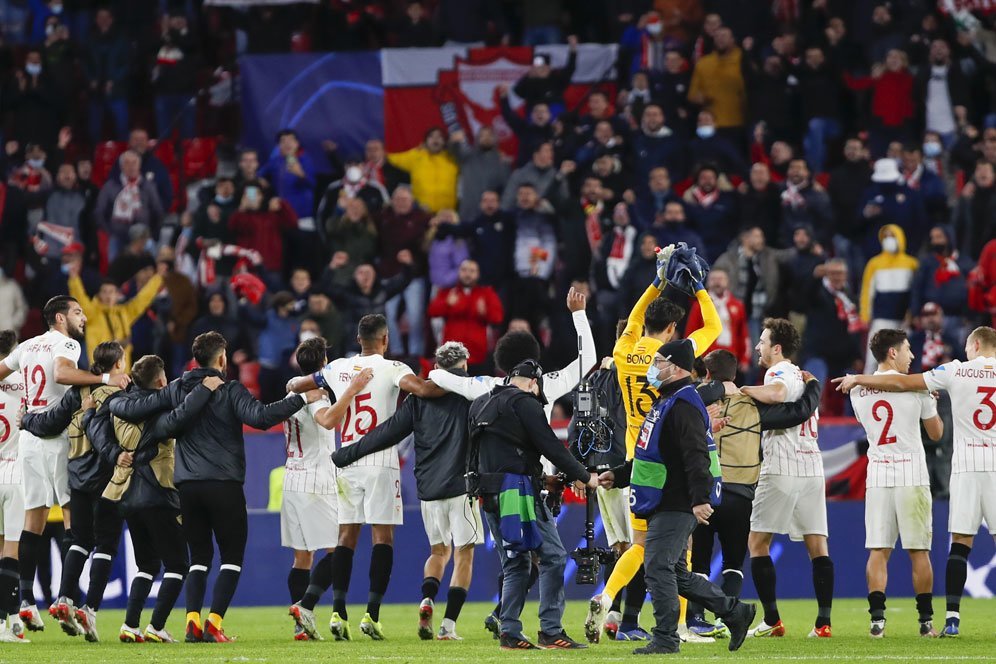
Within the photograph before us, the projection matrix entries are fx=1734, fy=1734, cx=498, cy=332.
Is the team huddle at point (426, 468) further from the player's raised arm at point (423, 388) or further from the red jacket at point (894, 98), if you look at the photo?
the red jacket at point (894, 98)

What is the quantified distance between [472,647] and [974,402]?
4316mm

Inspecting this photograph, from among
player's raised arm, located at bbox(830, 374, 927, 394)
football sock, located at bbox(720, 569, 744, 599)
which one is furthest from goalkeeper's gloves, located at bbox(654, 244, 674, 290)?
football sock, located at bbox(720, 569, 744, 599)

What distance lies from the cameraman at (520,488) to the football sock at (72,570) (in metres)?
3.90

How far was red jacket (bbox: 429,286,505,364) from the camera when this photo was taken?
2102 cm

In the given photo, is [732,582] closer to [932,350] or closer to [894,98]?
[932,350]

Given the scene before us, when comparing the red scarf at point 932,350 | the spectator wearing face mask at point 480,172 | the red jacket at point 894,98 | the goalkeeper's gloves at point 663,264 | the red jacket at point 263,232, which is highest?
the red jacket at point 894,98

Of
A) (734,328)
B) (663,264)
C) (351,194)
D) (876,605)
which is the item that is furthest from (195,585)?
(351,194)

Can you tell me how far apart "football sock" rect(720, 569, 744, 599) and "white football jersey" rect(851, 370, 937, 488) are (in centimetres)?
136

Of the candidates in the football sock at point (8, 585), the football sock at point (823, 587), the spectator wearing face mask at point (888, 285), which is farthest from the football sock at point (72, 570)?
the spectator wearing face mask at point (888, 285)

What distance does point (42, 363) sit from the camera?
47.6ft

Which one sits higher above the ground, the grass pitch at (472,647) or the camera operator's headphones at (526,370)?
the camera operator's headphones at (526,370)

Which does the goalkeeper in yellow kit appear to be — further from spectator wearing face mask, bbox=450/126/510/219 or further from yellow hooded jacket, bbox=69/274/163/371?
spectator wearing face mask, bbox=450/126/510/219

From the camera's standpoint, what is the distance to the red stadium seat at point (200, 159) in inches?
1009

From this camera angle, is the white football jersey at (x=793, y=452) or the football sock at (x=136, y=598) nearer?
the football sock at (x=136, y=598)
